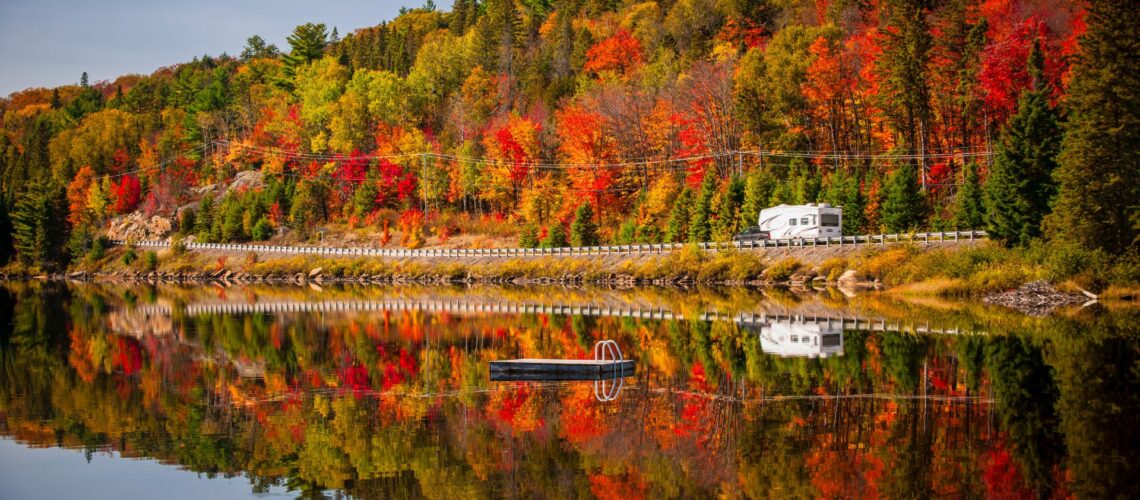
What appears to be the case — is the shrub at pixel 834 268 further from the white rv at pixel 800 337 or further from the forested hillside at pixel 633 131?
the white rv at pixel 800 337

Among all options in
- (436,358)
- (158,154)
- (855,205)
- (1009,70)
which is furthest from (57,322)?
(158,154)

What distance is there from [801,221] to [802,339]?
1337 inches

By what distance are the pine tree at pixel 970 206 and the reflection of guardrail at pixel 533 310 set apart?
2025cm

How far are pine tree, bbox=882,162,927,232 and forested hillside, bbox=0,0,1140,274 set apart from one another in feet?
0.55

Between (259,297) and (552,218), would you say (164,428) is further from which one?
(552,218)

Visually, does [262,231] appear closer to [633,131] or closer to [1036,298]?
[633,131]

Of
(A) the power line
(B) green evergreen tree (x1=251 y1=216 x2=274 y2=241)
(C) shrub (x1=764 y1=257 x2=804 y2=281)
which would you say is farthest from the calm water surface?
(B) green evergreen tree (x1=251 y1=216 x2=274 y2=241)

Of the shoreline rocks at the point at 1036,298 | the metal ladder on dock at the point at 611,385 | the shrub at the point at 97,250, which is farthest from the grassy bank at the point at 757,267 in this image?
the metal ladder on dock at the point at 611,385

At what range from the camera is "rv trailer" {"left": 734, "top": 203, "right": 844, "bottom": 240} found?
211ft

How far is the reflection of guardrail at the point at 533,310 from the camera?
3584cm

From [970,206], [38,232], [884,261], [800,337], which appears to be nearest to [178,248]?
[38,232]

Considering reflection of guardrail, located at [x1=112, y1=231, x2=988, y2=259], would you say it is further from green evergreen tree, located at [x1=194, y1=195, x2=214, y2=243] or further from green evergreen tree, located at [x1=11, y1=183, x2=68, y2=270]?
green evergreen tree, located at [x1=11, y1=183, x2=68, y2=270]

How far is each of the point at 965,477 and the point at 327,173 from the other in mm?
106785

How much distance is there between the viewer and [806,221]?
213ft
